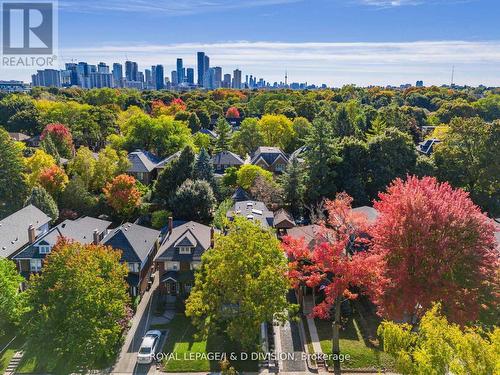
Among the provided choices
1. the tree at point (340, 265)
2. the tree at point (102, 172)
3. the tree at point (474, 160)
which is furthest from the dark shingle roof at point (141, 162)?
the tree at point (474, 160)

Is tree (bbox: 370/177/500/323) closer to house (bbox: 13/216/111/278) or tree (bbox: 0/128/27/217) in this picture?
house (bbox: 13/216/111/278)

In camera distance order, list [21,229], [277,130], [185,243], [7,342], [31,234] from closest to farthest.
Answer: [7,342]
[185,243]
[31,234]
[21,229]
[277,130]

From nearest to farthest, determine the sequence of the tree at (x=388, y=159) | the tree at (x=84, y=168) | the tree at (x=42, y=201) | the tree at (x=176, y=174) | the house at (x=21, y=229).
A: the house at (x=21, y=229) → the tree at (x=42, y=201) → the tree at (x=388, y=159) → the tree at (x=176, y=174) → the tree at (x=84, y=168)

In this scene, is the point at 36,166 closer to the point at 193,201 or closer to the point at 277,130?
the point at 193,201

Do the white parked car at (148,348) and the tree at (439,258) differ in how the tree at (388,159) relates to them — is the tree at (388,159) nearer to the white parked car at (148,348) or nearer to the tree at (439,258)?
the tree at (439,258)

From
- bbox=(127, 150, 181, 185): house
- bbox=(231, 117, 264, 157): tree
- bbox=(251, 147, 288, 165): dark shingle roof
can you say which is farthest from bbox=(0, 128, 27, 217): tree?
bbox=(231, 117, 264, 157): tree

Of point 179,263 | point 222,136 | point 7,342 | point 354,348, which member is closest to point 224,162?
point 222,136
